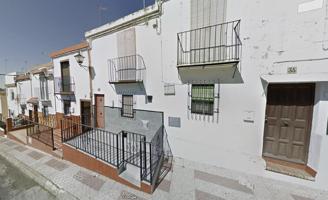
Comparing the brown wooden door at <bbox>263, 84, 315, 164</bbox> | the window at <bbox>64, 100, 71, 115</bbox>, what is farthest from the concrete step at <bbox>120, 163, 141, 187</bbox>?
the window at <bbox>64, 100, 71, 115</bbox>

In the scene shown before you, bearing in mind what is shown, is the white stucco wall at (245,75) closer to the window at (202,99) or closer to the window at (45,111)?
the window at (202,99)

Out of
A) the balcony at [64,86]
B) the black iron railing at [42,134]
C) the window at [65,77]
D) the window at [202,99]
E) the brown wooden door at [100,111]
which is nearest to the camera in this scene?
the window at [202,99]

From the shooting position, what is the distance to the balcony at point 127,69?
5648 millimetres

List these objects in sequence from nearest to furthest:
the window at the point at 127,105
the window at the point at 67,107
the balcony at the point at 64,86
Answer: the window at the point at 127,105 < the balcony at the point at 64,86 < the window at the point at 67,107

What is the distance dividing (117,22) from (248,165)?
296 inches

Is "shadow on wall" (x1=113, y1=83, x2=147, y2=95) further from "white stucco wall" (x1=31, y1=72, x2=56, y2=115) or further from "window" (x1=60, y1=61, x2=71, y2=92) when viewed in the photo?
"white stucco wall" (x1=31, y1=72, x2=56, y2=115)

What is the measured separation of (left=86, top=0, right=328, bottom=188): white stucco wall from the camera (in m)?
3.12

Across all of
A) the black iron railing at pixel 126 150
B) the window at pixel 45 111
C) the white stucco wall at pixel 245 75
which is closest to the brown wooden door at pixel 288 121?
the white stucco wall at pixel 245 75

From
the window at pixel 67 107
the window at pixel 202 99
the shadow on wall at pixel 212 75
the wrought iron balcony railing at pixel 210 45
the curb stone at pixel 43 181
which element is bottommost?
the curb stone at pixel 43 181

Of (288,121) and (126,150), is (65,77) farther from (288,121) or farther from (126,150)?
(288,121)

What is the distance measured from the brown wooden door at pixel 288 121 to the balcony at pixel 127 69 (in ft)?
15.0

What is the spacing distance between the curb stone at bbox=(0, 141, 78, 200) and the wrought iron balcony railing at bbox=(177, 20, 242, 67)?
4.98 m

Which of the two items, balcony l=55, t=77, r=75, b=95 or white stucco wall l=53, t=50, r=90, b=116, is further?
balcony l=55, t=77, r=75, b=95

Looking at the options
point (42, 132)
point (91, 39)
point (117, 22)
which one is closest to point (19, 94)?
point (42, 132)
